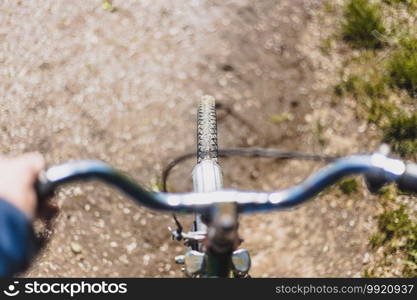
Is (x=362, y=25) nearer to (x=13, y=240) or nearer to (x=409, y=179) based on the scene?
(x=409, y=179)

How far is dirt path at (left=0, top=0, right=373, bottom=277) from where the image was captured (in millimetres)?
3738

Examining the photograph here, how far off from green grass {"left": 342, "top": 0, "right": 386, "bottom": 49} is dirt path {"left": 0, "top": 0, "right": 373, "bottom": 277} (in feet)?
1.05

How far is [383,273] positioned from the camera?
359cm

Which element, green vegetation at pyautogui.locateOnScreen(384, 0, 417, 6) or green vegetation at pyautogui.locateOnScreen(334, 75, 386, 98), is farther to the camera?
green vegetation at pyautogui.locateOnScreen(384, 0, 417, 6)

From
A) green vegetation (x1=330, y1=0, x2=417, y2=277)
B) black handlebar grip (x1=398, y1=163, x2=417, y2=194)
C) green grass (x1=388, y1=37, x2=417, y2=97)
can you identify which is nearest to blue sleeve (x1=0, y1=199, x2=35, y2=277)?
black handlebar grip (x1=398, y1=163, x2=417, y2=194)

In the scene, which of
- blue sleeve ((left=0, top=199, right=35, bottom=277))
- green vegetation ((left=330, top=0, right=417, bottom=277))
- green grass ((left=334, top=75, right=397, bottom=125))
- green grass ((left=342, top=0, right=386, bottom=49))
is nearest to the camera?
blue sleeve ((left=0, top=199, right=35, bottom=277))

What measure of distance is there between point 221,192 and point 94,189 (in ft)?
7.68

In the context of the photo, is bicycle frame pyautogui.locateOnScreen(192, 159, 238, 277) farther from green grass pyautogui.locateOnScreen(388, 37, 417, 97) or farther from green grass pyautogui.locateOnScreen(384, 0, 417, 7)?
green grass pyautogui.locateOnScreen(384, 0, 417, 7)

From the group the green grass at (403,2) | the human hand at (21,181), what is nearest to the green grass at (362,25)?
the green grass at (403,2)

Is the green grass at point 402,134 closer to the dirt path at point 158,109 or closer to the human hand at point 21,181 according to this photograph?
the dirt path at point 158,109

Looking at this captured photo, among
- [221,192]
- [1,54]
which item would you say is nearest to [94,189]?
[1,54]

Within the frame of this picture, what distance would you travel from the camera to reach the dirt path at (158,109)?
147 inches

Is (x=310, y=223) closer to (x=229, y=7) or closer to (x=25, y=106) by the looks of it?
(x=229, y=7)

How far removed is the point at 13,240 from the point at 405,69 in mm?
3574
